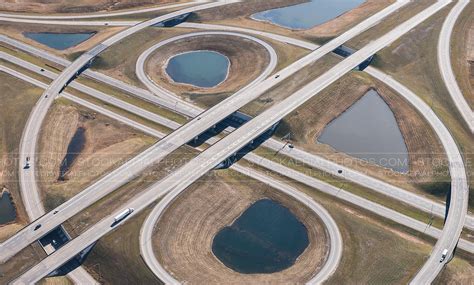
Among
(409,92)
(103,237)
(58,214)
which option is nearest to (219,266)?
(103,237)

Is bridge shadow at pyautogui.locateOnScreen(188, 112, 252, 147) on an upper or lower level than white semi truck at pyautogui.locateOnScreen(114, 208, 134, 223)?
upper

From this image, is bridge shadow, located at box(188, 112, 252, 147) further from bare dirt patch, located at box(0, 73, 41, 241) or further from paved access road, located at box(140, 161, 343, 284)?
bare dirt patch, located at box(0, 73, 41, 241)

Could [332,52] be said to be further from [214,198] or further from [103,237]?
[103,237]

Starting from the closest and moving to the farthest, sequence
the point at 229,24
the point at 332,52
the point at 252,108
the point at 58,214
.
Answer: the point at 58,214 → the point at 252,108 → the point at 332,52 → the point at 229,24

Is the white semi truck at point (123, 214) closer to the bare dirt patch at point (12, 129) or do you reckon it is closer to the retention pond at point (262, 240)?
the retention pond at point (262, 240)

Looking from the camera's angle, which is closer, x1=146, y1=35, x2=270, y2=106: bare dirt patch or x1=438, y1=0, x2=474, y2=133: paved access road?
x1=438, y1=0, x2=474, y2=133: paved access road

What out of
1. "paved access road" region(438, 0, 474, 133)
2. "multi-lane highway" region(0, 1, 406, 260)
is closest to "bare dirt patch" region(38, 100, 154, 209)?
"multi-lane highway" region(0, 1, 406, 260)

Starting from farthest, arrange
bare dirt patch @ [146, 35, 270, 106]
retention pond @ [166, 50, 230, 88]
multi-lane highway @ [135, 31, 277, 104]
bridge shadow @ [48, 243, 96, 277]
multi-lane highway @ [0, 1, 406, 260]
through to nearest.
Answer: retention pond @ [166, 50, 230, 88]
bare dirt patch @ [146, 35, 270, 106]
multi-lane highway @ [135, 31, 277, 104]
multi-lane highway @ [0, 1, 406, 260]
bridge shadow @ [48, 243, 96, 277]
